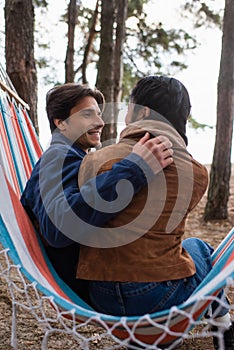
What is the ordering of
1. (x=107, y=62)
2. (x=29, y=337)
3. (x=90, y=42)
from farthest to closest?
(x=90, y=42), (x=107, y=62), (x=29, y=337)

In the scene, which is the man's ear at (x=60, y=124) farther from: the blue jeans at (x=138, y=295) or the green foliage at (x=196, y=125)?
A: the green foliage at (x=196, y=125)

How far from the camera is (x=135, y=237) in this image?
1042 mm

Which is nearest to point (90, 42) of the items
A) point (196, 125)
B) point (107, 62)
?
point (107, 62)

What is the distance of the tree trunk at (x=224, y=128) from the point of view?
12.2ft

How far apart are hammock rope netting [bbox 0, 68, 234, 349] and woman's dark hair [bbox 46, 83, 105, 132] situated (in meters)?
0.23

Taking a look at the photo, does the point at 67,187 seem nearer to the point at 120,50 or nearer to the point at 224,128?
the point at 224,128

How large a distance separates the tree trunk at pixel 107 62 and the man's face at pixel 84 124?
3.46m

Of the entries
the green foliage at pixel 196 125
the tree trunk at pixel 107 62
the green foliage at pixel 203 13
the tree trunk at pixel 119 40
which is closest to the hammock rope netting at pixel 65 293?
the tree trunk at pixel 107 62

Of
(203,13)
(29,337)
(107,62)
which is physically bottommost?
(29,337)

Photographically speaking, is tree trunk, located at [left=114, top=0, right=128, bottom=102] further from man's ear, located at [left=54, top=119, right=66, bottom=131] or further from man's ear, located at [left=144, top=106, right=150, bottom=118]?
man's ear, located at [left=144, top=106, right=150, bottom=118]

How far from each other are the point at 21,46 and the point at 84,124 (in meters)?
1.96

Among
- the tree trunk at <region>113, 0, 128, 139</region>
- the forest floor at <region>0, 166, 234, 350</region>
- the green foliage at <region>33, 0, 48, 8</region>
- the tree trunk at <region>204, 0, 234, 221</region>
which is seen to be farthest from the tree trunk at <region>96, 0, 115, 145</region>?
the forest floor at <region>0, 166, 234, 350</region>

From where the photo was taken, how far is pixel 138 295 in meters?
1.09

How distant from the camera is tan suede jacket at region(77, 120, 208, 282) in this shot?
40.9 inches
